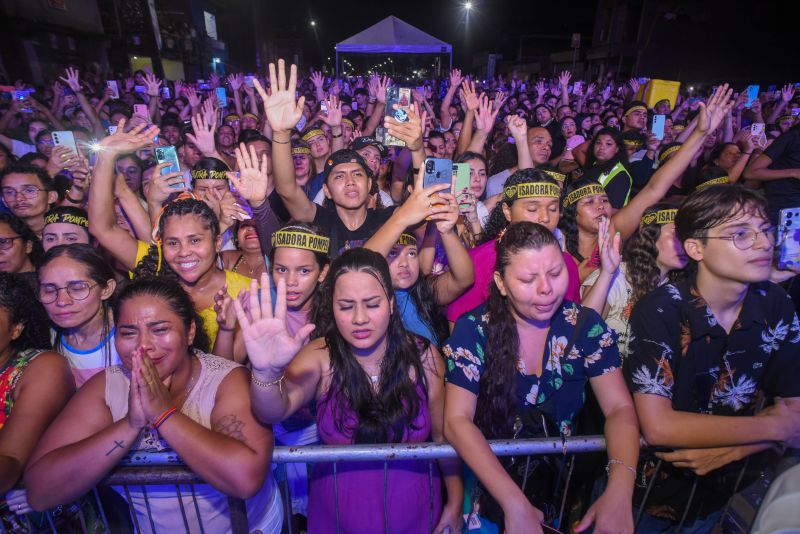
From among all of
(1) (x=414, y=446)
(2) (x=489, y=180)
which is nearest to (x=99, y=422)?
(1) (x=414, y=446)

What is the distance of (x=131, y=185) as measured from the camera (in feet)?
16.1

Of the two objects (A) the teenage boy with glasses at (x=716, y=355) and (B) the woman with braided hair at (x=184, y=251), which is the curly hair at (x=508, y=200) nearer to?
(A) the teenage boy with glasses at (x=716, y=355)

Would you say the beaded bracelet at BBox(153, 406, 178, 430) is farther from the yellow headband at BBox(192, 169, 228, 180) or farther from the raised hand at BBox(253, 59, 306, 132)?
the yellow headband at BBox(192, 169, 228, 180)

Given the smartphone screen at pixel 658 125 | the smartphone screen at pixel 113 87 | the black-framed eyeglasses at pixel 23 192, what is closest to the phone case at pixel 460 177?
the black-framed eyeglasses at pixel 23 192

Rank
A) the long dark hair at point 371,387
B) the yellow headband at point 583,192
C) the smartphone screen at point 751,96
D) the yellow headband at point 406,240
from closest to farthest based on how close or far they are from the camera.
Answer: the long dark hair at point 371,387 → the yellow headband at point 406,240 → the yellow headband at point 583,192 → the smartphone screen at point 751,96

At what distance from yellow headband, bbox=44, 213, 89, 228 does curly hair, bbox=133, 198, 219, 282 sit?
712 millimetres

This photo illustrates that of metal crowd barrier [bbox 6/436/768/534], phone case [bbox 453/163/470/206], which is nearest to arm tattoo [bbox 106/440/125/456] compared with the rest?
metal crowd barrier [bbox 6/436/768/534]

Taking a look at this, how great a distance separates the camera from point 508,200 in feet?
11.2

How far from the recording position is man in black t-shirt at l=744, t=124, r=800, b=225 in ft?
16.0

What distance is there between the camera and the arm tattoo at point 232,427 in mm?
1822

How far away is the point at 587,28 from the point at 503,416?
1922 inches

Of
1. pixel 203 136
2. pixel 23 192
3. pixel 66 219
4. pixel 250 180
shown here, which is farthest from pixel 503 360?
pixel 23 192

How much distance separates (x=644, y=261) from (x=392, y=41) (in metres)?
20.0

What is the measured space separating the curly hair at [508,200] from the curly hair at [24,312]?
3.07 meters
